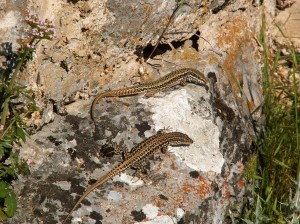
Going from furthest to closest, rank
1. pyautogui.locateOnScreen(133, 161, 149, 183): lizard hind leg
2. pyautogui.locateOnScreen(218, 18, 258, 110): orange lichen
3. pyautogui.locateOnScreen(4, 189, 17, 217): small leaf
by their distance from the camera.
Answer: pyautogui.locateOnScreen(218, 18, 258, 110): orange lichen < pyautogui.locateOnScreen(133, 161, 149, 183): lizard hind leg < pyautogui.locateOnScreen(4, 189, 17, 217): small leaf

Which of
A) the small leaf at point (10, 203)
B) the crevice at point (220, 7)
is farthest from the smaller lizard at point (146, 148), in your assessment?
the crevice at point (220, 7)

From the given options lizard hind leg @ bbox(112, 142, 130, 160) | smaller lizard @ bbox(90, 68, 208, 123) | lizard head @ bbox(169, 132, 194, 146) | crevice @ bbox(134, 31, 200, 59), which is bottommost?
lizard hind leg @ bbox(112, 142, 130, 160)

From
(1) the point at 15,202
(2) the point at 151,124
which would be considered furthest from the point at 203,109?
(1) the point at 15,202

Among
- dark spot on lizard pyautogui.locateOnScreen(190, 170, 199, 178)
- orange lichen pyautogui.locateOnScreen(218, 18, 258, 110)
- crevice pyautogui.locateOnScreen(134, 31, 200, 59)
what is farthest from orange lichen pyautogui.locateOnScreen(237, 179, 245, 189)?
crevice pyautogui.locateOnScreen(134, 31, 200, 59)

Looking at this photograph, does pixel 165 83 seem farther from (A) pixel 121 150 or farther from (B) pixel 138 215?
(B) pixel 138 215

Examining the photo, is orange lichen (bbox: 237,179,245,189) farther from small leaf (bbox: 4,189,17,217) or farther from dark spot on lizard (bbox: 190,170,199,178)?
small leaf (bbox: 4,189,17,217)

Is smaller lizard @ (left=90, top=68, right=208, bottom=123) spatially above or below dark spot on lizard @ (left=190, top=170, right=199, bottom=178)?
above

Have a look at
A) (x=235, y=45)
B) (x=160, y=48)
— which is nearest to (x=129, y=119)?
(x=160, y=48)
